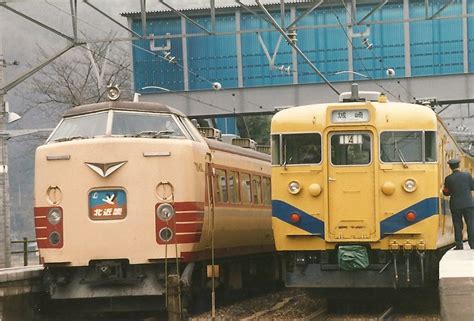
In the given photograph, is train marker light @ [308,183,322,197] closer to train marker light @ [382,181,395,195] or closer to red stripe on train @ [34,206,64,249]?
train marker light @ [382,181,395,195]

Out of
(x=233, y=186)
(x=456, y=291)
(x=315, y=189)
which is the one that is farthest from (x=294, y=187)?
(x=456, y=291)

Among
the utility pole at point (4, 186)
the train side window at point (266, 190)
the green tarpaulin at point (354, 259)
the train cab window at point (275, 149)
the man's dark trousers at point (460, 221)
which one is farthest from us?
the utility pole at point (4, 186)

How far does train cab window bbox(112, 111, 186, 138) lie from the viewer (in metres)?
14.2

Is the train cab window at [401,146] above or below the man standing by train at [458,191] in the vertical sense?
above

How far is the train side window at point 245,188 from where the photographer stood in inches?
701

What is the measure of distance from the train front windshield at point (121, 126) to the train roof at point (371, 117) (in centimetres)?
150

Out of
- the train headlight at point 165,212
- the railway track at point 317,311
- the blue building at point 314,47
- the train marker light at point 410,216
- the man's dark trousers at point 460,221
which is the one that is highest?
the blue building at point 314,47

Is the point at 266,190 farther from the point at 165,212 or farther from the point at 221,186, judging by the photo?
A: the point at 165,212

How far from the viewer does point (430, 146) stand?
14430 mm

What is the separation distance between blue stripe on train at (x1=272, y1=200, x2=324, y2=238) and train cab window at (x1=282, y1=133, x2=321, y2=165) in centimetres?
66

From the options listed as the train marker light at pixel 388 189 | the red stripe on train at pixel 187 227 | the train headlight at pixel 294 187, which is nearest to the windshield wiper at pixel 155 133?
the red stripe on train at pixel 187 227

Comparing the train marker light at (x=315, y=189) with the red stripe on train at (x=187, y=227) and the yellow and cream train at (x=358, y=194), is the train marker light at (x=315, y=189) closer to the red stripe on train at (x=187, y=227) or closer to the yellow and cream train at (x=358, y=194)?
the yellow and cream train at (x=358, y=194)

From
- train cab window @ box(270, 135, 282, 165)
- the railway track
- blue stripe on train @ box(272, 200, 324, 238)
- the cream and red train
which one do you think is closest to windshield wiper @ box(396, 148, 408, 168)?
blue stripe on train @ box(272, 200, 324, 238)

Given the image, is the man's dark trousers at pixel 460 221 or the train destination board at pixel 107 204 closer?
the train destination board at pixel 107 204
